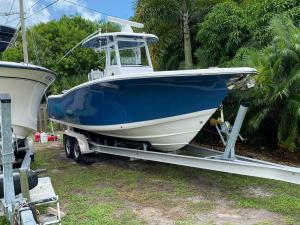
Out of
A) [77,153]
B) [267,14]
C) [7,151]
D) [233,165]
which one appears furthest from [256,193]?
[267,14]

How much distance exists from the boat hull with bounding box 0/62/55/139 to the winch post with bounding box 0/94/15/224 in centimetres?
273

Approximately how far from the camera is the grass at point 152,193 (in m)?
4.98

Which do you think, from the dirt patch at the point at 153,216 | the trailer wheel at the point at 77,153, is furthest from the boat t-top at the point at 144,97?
the dirt patch at the point at 153,216

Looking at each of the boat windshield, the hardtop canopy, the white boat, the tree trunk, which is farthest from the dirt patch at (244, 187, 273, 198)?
the tree trunk

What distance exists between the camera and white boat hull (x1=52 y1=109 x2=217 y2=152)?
6367 mm

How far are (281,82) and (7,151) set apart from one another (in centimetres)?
563

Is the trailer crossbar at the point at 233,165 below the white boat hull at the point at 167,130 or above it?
below

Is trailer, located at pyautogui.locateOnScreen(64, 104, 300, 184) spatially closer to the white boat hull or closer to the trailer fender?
the trailer fender

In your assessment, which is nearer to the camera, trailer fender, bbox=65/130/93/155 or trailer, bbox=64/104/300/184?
trailer, bbox=64/104/300/184

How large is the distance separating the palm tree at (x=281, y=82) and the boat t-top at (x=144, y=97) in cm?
206

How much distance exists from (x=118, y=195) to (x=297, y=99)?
3957mm

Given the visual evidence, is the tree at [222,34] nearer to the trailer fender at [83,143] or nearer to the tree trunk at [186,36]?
the tree trunk at [186,36]

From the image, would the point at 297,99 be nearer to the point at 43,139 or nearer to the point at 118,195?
the point at 118,195

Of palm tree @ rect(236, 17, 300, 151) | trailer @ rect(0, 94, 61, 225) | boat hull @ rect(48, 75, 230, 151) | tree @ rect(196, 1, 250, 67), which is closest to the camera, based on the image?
trailer @ rect(0, 94, 61, 225)
